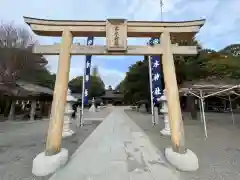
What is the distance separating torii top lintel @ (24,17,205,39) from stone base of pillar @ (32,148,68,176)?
106 inches

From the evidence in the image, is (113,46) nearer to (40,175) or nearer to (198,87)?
(40,175)

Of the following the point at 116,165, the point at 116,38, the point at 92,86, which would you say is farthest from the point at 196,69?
the point at 92,86

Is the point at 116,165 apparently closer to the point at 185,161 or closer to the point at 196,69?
the point at 185,161

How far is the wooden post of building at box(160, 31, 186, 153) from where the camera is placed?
13.5 ft

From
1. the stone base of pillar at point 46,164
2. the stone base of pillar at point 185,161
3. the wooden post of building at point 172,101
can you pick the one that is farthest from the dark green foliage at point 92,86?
the stone base of pillar at point 185,161

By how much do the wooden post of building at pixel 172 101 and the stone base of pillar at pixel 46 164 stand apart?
7.38ft

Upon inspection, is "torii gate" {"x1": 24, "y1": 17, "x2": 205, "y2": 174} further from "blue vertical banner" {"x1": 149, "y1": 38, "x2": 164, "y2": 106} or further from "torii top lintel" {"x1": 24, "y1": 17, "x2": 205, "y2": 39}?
"blue vertical banner" {"x1": 149, "y1": 38, "x2": 164, "y2": 106}

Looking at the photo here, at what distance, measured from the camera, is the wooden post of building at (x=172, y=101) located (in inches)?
163

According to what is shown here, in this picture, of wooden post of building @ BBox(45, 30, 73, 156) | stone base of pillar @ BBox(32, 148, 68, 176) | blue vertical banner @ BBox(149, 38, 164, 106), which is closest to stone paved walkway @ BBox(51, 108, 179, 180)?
stone base of pillar @ BBox(32, 148, 68, 176)

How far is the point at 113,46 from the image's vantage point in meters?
4.53

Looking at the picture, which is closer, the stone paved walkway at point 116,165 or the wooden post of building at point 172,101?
the stone paved walkway at point 116,165

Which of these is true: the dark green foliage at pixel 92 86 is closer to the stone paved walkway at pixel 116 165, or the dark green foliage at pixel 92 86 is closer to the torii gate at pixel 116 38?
the stone paved walkway at pixel 116 165

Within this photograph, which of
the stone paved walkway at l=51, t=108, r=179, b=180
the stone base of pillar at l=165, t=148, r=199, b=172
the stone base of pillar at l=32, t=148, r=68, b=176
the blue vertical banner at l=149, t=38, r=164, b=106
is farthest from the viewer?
the blue vertical banner at l=149, t=38, r=164, b=106

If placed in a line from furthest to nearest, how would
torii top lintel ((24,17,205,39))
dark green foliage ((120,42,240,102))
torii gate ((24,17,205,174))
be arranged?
1. dark green foliage ((120,42,240,102))
2. torii top lintel ((24,17,205,39))
3. torii gate ((24,17,205,174))
